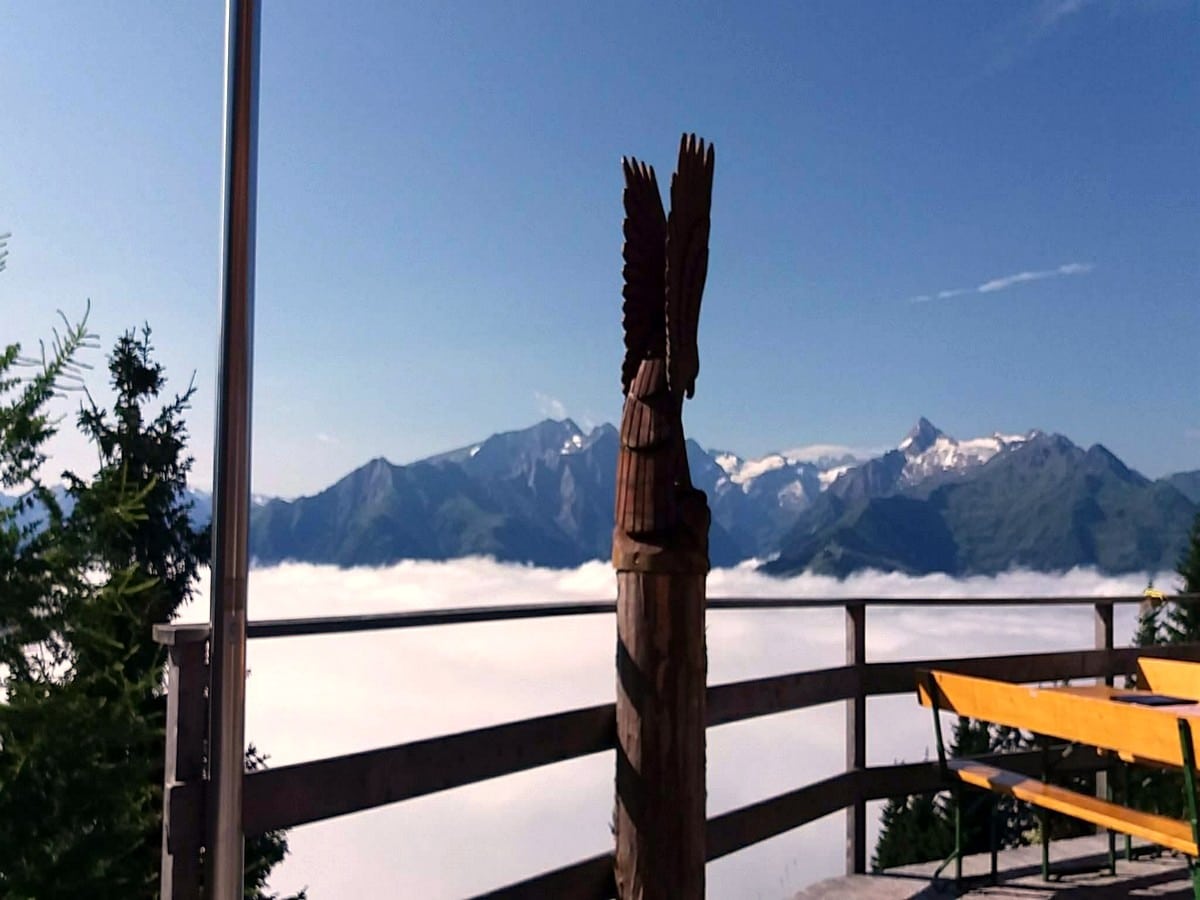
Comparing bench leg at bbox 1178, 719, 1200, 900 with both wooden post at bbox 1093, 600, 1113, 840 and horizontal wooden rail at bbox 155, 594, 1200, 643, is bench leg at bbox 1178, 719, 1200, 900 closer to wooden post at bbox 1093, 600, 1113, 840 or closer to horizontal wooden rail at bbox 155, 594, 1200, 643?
horizontal wooden rail at bbox 155, 594, 1200, 643

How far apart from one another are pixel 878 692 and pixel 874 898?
876mm

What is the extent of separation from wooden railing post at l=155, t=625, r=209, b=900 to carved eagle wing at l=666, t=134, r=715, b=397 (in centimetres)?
172

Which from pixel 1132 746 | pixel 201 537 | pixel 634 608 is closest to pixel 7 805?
pixel 634 608

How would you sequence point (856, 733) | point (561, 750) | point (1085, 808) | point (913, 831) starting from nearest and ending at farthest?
point (561, 750) → point (1085, 808) → point (856, 733) → point (913, 831)

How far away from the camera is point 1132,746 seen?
3742 mm

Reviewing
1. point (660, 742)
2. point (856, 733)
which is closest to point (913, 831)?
point (856, 733)

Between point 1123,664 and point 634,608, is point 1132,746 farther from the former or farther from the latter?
point 1123,664

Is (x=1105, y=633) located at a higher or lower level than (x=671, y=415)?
lower

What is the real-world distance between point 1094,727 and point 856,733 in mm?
1166

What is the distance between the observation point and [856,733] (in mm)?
4809

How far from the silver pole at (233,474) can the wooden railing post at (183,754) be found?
0.10m

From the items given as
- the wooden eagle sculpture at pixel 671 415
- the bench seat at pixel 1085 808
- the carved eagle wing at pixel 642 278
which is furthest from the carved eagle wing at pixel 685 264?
the bench seat at pixel 1085 808

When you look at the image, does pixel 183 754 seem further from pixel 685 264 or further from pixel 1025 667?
pixel 1025 667

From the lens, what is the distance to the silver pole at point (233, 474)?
7.73 feet
